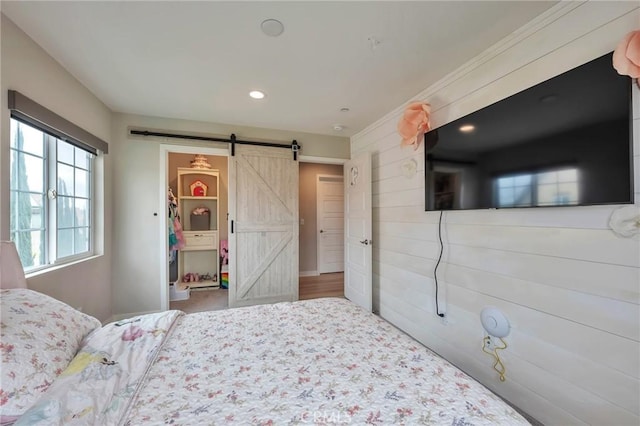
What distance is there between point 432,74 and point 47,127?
2.97m

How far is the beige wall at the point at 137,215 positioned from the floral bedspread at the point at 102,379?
1.87 metres

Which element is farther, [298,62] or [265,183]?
[265,183]

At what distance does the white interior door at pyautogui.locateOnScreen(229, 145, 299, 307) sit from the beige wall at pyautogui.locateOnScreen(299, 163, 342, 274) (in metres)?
1.67

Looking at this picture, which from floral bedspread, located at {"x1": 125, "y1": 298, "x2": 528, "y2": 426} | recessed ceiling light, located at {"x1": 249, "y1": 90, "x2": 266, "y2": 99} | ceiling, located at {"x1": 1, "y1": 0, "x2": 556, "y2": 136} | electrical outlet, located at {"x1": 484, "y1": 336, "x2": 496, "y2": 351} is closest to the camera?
floral bedspread, located at {"x1": 125, "y1": 298, "x2": 528, "y2": 426}

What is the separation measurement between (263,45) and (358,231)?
2.30 meters

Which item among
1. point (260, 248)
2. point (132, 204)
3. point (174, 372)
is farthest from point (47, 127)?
point (260, 248)

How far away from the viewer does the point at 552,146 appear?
4.68 ft

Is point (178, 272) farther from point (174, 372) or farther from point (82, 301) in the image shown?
point (174, 372)

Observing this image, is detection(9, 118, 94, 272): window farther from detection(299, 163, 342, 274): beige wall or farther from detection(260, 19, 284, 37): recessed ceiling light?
detection(299, 163, 342, 274): beige wall

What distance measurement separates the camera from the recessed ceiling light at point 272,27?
1569 mm

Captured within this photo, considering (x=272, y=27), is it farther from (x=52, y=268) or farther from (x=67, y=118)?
(x=52, y=268)

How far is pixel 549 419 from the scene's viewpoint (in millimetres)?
1497

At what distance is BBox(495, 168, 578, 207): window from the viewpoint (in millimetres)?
1357

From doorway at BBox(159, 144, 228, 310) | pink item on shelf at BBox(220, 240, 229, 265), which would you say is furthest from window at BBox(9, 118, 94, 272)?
pink item on shelf at BBox(220, 240, 229, 265)
